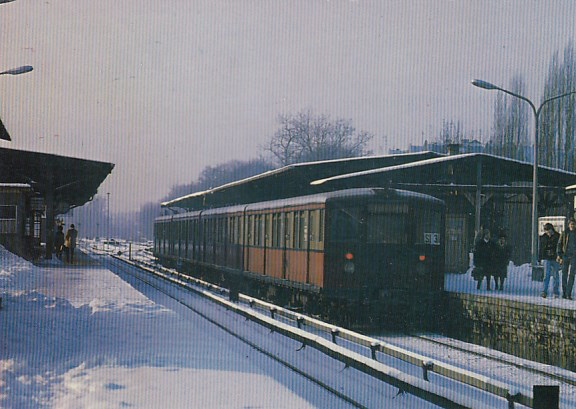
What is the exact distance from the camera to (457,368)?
28.7 feet

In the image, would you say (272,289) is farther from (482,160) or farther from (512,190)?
(512,190)

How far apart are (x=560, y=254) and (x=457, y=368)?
674 centimetres

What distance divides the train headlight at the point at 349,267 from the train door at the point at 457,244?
8979 millimetres

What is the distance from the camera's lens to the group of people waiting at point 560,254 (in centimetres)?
1420

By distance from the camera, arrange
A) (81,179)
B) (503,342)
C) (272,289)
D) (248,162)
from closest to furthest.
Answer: (503,342) → (272,289) → (81,179) → (248,162)

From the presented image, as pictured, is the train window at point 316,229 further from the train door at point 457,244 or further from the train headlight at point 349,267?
the train door at point 457,244

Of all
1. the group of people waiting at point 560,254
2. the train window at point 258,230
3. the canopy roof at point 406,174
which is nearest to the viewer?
the group of people waiting at point 560,254

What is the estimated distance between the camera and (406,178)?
2312 centimetres

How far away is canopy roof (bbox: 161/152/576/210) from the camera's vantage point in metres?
21.7

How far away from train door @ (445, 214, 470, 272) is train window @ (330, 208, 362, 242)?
29.2 ft

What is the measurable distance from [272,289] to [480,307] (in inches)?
220

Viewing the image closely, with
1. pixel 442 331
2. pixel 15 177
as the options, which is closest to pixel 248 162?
pixel 15 177

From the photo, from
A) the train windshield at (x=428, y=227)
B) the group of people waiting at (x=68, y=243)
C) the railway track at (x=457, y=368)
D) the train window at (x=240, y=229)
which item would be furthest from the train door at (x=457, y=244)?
the group of people waiting at (x=68, y=243)

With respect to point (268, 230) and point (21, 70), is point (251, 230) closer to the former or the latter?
point (268, 230)
